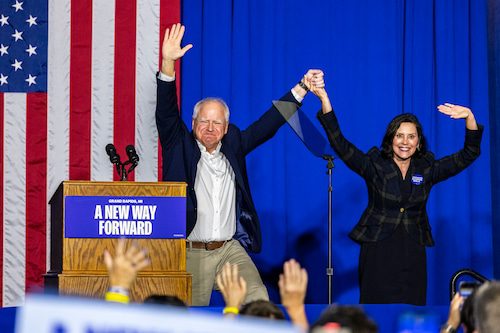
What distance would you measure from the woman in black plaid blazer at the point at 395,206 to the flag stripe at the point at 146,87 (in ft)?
6.65

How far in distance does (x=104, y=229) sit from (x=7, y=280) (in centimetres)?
257

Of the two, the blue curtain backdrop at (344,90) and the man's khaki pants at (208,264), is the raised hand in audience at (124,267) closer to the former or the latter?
the man's khaki pants at (208,264)

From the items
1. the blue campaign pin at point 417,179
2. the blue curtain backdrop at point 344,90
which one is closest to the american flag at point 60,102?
the blue curtain backdrop at point 344,90

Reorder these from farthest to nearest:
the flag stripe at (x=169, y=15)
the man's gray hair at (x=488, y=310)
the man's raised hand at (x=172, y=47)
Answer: the flag stripe at (x=169, y=15)
the man's raised hand at (x=172, y=47)
the man's gray hair at (x=488, y=310)

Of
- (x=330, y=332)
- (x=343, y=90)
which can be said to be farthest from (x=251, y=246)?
(x=330, y=332)

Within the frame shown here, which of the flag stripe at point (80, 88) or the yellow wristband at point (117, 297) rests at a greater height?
the flag stripe at point (80, 88)

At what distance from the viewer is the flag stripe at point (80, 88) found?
6859mm

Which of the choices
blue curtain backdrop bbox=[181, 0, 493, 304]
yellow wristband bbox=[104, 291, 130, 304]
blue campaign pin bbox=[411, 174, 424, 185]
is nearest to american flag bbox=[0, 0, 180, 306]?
blue curtain backdrop bbox=[181, 0, 493, 304]

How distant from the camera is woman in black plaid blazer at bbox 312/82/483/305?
508 centimetres

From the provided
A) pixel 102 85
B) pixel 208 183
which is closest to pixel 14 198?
pixel 102 85

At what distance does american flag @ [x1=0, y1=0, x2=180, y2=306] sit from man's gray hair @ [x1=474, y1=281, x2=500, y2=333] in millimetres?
4787

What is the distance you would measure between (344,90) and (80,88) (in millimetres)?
2181

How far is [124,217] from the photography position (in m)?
4.62

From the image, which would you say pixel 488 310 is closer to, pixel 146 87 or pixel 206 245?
pixel 206 245
